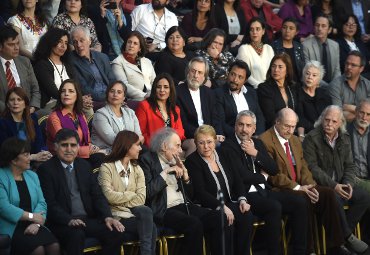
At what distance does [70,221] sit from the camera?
9.48 m

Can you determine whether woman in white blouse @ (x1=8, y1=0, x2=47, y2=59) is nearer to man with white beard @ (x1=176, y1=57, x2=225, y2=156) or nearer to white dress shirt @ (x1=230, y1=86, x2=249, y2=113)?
man with white beard @ (x1=176, y1=57, x2=225, y2=156)

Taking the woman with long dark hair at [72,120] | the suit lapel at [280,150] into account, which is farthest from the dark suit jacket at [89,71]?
the suit lapel at [280,150]

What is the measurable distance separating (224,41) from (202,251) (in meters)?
3.81

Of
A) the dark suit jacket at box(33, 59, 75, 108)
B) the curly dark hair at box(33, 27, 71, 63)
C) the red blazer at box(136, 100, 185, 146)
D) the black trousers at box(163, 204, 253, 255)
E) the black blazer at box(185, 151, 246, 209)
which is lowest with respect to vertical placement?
the black trousers at box(163, 204, 253, 255)

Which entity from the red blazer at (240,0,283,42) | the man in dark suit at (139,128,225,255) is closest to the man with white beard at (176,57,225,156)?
the man in dark suit at (139,128,225,255)

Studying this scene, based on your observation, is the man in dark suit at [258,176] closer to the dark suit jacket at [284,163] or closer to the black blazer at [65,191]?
the dark suit jacket at [284,163]

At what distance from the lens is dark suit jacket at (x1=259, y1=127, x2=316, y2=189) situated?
36.9 feet

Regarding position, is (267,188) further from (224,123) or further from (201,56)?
(201,56)

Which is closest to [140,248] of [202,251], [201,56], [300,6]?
[202,251]

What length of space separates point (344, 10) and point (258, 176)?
5.12 metres

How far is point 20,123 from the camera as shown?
1036 cm

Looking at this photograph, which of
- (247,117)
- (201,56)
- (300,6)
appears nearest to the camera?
(247,117)

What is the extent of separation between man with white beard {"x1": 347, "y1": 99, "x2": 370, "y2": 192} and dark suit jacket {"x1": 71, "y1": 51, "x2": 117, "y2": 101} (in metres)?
2.73

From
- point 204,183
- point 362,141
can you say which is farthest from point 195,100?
point 362,141
